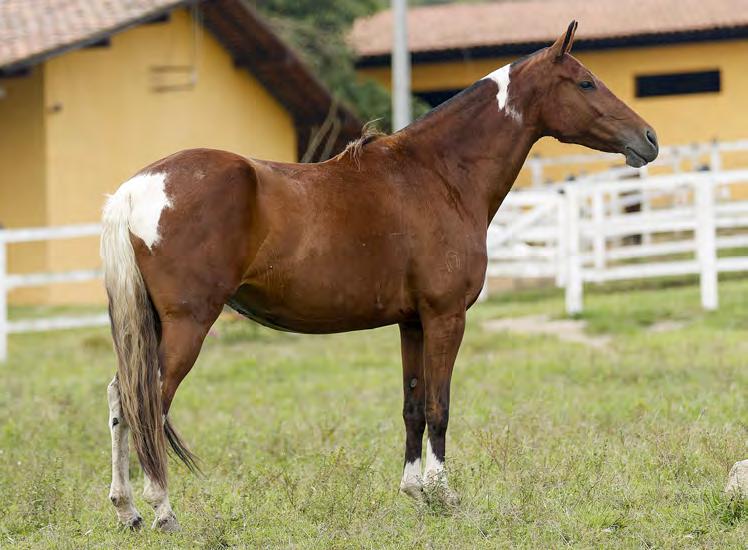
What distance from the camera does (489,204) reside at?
22.1ft

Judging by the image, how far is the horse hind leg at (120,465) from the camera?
19.5 feet

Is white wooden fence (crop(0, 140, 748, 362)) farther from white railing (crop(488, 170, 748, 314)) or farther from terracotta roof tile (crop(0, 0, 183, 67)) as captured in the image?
terracotta roof tile (crop(0, 0, 183, 67))

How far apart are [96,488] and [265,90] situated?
1552 cm

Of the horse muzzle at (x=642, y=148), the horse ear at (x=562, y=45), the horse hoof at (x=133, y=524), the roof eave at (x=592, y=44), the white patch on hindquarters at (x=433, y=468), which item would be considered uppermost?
the roof eave at (x=592, y=44)

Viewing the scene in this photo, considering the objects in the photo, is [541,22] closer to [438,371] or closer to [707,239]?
[707,239]

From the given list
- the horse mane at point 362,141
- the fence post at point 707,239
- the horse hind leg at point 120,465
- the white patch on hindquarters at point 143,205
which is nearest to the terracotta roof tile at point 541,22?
the fence post at point 707,239

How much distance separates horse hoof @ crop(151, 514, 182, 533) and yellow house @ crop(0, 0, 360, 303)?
11.9m

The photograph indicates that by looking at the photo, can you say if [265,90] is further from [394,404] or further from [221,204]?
[221,204]

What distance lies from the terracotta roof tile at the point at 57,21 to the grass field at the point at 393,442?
479 centimetres

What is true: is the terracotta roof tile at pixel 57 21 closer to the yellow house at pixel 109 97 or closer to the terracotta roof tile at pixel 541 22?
the yellow house at pixel 109 97

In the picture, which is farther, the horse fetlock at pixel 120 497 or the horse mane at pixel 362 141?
the horse mane at pixel 362 141

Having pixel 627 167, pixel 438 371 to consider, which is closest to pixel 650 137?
pixel 438 371

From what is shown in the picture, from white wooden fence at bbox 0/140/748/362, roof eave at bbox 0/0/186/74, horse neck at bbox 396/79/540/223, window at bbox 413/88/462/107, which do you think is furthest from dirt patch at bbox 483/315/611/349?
window at bbox 413/88/462/107

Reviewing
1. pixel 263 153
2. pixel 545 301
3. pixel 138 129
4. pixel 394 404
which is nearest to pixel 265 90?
pixel 263 153
